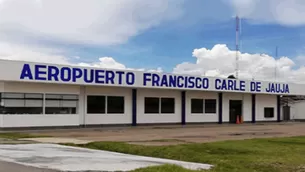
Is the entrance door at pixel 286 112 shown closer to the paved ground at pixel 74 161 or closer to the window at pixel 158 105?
the window at pixel 158 105

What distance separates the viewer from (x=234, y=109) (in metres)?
48.9

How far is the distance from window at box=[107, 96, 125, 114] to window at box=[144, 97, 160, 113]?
8.99ft

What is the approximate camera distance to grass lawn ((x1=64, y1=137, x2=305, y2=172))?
13414 millimetres

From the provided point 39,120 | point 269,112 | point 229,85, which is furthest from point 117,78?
point 269,112

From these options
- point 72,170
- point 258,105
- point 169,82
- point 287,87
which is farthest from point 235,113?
point 72,170

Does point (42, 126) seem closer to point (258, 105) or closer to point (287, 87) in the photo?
point (258, 105)

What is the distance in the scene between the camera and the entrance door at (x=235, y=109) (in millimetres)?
48375

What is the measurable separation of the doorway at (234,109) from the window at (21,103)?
75.3 feet

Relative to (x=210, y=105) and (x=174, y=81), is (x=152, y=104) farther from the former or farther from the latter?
(x=210, y=105)

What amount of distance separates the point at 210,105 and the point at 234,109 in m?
4.24

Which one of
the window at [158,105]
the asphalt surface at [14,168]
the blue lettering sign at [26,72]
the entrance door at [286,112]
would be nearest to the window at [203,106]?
the window at [158,105]

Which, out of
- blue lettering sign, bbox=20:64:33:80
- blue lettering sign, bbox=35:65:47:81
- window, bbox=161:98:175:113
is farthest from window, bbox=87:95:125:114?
blue lettering sign, bbox=20:64:33:80

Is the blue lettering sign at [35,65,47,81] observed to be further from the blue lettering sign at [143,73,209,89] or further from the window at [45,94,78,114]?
the blue lettering sign at [143,73,209,89]

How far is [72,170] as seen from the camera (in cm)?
1184
